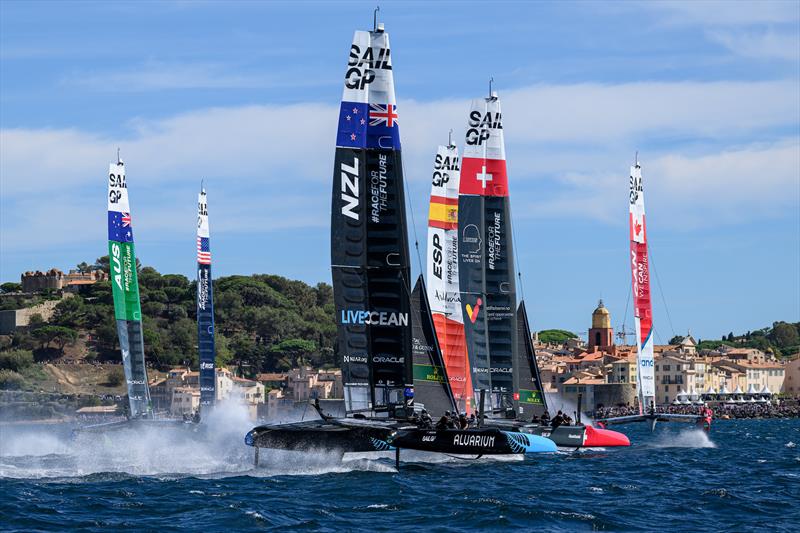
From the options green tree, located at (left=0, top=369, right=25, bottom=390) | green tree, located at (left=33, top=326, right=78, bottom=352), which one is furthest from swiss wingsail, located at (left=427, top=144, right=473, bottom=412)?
green tree, located at (left=33, top=326, right=78, bottom=352)

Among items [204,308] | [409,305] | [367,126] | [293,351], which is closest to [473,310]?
[409,305]

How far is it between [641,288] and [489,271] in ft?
53.9

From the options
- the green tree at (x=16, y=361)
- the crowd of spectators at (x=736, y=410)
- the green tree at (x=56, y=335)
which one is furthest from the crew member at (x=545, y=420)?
→ the green tree at (x=56, y=335)

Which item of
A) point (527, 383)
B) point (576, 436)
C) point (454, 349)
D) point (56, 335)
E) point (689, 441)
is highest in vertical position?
point (56, 335)

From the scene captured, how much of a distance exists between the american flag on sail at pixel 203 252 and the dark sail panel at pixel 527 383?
18892 millimetres

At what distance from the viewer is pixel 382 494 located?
92.2ft

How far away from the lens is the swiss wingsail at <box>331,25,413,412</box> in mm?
33750

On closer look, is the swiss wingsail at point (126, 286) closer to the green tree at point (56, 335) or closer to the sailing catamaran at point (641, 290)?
the sailing catamaran at point (641, 290)

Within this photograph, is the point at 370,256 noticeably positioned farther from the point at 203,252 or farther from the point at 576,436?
the point at 203,252

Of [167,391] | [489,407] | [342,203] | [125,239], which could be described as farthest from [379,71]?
[167,391]

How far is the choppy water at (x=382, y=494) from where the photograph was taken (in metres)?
24.5

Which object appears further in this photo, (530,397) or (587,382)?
(587,382)

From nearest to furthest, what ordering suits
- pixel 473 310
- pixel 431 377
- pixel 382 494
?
pixel 382 494
pixel 431 377
pixel 473 310

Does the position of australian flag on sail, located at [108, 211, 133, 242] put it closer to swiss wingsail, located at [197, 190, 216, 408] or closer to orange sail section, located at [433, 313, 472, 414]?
swiss wingsail, located at [197, 190, 216, 408]
